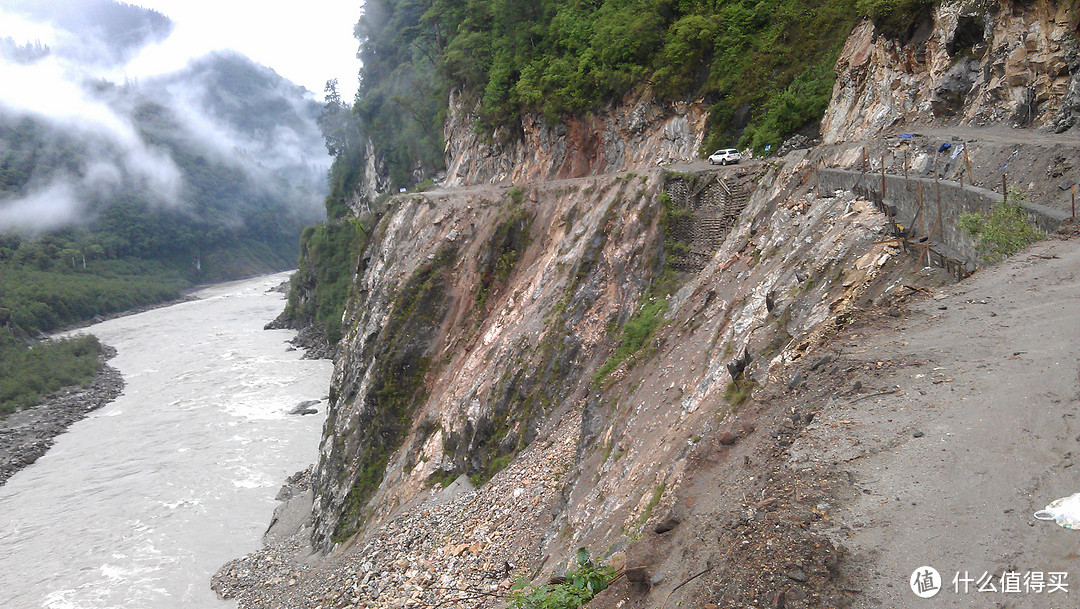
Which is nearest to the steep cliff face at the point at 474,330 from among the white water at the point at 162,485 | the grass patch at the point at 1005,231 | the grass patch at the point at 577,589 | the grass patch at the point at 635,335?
the grass patch at the point at 635,335

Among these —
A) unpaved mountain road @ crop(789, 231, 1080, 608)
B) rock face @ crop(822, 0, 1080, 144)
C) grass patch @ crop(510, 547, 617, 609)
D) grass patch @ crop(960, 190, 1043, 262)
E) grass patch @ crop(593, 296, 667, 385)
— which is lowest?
grass patch @ crop(510, 547, 617, 609)

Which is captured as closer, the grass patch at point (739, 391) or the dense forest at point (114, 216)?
the grass patch at point (739, 391)

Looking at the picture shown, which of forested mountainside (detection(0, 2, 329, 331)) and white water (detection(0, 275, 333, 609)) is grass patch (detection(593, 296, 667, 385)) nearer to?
white water (detection(0, 275, 333, 609))

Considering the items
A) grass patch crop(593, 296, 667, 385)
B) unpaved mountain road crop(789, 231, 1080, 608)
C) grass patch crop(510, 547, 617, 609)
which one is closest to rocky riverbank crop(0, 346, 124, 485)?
grass patch crop(593, 296, 667, 385)

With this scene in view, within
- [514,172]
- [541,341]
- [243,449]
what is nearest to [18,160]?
[243,449]

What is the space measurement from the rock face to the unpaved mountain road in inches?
240

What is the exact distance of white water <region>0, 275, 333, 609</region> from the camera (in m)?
25.1

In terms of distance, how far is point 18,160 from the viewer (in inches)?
4803

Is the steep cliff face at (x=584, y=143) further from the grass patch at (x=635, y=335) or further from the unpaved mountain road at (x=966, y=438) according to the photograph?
the unpaved mountain road at (x=966, y=438)

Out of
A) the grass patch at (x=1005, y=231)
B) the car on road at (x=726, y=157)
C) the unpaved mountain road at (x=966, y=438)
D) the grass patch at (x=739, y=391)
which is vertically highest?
the car on road at (x=726, y=157)

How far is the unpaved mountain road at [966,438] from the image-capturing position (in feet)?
15.2

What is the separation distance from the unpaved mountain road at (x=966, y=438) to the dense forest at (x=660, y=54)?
12531mm

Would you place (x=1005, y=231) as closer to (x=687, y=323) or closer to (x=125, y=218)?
(x=687, y=323)

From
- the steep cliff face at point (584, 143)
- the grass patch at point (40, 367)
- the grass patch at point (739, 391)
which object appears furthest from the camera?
the grass patch at point (40, 367)
